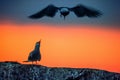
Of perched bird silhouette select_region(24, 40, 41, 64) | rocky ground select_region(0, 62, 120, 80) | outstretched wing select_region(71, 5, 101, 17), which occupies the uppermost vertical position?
outstretched wing select_region(71, 5, 101, 17)

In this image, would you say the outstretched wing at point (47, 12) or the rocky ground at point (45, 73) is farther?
the outstretched wing at point (47, 12)

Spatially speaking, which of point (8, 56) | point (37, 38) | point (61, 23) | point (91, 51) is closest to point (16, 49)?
point (8, 56)

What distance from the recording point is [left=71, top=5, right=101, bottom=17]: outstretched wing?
8.52 ft

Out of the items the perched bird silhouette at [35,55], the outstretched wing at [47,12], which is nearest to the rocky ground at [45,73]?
the perched bird silhouette at [35,55]

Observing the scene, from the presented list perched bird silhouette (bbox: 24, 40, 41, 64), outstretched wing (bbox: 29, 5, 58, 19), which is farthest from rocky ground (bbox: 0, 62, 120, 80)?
outstretched wing (bbox: 29, 5, 58, 19)

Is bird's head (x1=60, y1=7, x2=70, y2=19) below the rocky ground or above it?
above

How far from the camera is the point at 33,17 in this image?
2.73 meters

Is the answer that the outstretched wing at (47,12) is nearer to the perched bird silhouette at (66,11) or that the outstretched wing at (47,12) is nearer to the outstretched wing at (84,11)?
the perched bird silhouette at (66,11)

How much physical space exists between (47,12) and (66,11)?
0.79ft

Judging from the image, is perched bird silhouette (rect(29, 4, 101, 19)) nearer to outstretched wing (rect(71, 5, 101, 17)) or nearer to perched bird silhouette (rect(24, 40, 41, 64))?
outstretched wing (rect(71, 5, 101, 17))

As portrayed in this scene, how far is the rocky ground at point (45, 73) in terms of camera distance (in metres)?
2.43

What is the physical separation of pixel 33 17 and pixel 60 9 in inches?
14.2

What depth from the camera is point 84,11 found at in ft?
8.58

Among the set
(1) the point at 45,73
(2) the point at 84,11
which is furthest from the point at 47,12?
(1) the point at 45,73
